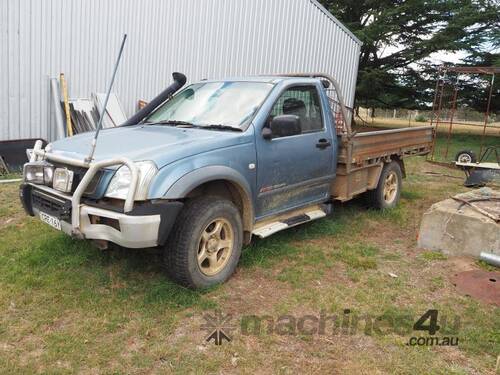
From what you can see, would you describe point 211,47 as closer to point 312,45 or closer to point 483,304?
point 312,45

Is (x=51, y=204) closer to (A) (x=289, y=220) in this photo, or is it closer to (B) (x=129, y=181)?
(B) (x=129, y=181)

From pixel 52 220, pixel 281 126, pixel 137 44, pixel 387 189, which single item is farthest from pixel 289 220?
pixel 137 44

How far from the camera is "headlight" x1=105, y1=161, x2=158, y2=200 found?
10.7 ft

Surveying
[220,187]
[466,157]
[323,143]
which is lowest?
[466,157]

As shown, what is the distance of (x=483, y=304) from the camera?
12.8 feet

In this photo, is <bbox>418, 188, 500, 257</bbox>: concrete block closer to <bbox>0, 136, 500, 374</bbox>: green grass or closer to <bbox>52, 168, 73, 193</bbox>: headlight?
<bbox>0, 136, 500, 374</bbox>: green grass

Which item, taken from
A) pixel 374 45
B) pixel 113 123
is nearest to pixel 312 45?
pixel 113 123

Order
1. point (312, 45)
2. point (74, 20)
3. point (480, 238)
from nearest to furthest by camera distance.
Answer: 1. point (480, 238)
2. point (74, 20)
3. point (312, 45)

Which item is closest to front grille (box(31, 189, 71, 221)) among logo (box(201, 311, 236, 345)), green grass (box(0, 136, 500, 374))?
green grass (box(0, 136, 500, 374))

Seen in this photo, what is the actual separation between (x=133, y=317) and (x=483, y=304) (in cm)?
292

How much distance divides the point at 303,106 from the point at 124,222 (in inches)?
104

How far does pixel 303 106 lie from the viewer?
5070 millimetres

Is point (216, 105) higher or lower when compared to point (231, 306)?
higher

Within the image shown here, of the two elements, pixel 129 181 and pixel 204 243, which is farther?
pixel 204 243
